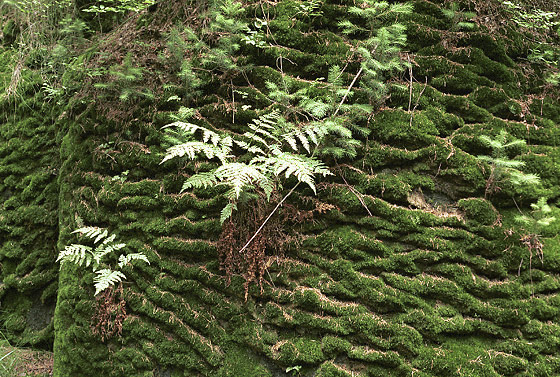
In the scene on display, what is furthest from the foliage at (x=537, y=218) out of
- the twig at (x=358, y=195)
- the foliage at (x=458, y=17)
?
the foliage at (x=458, y=17)

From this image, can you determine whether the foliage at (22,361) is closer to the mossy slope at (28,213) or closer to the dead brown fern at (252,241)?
the mossy slope at (28,213)

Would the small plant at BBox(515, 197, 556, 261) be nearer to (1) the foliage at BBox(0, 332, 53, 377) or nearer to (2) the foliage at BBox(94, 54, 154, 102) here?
(2) the foliage at BBox(94, 54, 154, 102)

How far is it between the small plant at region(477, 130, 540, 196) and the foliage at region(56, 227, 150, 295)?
A: 335cm

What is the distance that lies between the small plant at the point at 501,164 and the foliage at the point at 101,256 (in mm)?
3350

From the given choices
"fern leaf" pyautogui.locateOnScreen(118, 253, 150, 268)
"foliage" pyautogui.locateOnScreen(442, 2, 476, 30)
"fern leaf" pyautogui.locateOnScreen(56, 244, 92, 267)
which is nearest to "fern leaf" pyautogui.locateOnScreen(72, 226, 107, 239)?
"fern leaf" pyautogui.locateOnScreen(56, 244, 92, 267)

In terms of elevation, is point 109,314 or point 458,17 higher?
point 458,17

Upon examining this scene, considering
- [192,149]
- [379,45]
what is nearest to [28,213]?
[192,149]

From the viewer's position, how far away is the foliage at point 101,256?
3.29m

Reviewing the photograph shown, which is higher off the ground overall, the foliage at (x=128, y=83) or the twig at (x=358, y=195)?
the foliage at (x=128, y=83)

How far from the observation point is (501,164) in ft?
9.90

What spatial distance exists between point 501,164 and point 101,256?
4138 mm

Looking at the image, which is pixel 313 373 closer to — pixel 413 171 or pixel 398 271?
pixel 398 271

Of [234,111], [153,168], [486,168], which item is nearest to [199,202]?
[153,168]

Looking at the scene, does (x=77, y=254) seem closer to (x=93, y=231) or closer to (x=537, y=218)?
(x=93, y=231)
